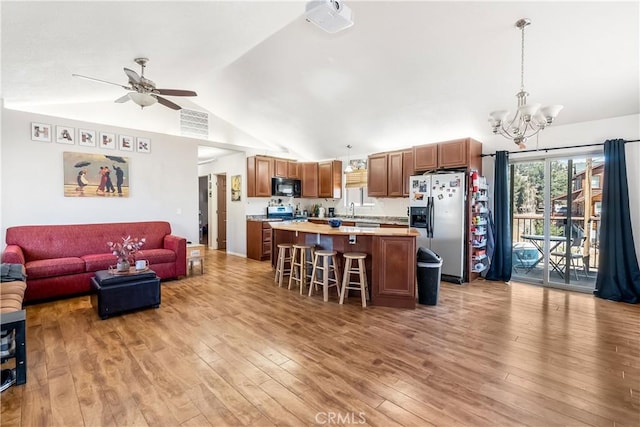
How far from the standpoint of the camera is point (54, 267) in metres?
3.84

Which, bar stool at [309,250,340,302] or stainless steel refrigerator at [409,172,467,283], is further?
stainless steel refrigerator at [409,172,467,283]

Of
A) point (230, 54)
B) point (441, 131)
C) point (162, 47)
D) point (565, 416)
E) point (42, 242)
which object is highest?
point (230, 54)

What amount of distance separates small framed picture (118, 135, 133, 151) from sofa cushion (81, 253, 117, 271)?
1914 mm

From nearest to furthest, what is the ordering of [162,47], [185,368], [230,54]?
[185,368], [162,47], [230,54]

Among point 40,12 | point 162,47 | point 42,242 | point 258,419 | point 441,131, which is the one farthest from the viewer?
point 441,131

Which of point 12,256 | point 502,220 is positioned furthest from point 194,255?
point 502,220

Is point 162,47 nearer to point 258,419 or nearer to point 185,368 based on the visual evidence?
point 185,368

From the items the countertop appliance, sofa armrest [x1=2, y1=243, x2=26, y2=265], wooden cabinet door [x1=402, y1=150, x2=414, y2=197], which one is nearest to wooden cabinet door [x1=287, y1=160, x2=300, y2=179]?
the countertop appliance

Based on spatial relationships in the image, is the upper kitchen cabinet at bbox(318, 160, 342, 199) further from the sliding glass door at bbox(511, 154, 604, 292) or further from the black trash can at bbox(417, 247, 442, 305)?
the black trash can at bbox(417, 247, 442, 305)

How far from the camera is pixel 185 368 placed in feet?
7.69

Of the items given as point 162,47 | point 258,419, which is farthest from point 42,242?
point 258,419

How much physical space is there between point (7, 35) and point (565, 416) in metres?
4.88

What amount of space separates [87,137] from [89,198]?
97cm

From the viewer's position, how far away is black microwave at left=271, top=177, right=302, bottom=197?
7121 millimetres
